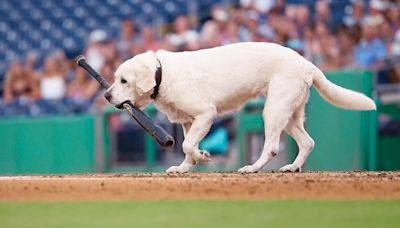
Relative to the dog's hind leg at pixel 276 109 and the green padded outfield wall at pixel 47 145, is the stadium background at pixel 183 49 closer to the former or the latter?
the green padded outfield wall at pixel 47 145

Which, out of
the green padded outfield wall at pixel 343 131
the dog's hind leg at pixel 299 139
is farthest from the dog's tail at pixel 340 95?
the green padded outfield wall at pixel 343 131

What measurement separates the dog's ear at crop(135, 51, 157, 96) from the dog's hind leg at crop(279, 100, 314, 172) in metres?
1.53

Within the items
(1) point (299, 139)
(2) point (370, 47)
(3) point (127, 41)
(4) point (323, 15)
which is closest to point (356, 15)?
(4) point (323, 15)

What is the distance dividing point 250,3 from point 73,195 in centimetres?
815

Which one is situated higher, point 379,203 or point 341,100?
point 341,100

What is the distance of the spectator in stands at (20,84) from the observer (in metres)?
16.3

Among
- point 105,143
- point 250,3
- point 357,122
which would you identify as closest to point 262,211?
point 357,122

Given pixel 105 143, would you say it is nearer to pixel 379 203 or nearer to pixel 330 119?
pixel 330 119

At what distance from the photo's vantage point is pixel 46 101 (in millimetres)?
16109

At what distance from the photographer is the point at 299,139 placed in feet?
31.4

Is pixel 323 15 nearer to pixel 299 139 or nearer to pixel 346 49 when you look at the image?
pixel 346 49

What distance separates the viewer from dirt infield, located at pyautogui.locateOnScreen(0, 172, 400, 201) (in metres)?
7.54

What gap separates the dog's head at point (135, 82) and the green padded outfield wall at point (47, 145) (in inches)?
212

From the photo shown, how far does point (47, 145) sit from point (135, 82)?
6489mm
